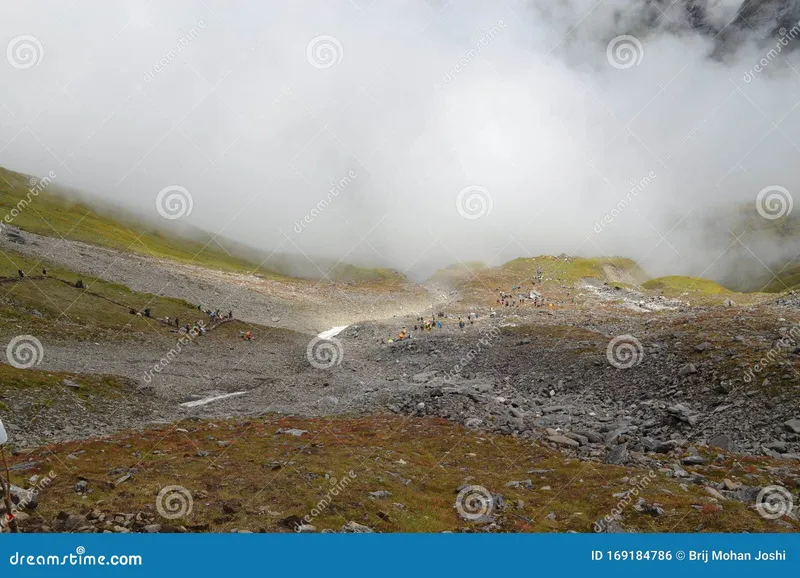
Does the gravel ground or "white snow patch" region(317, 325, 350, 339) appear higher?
"white snow patch" region(317, 325, 350, 339)

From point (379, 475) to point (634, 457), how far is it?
12.3 metres

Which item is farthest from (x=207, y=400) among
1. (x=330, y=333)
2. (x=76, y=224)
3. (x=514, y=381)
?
(x=76, y=224)

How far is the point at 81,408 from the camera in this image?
29.3m

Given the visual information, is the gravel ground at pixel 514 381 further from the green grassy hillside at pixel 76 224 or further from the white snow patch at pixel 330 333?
the green grassy hillside at pixel 76 224

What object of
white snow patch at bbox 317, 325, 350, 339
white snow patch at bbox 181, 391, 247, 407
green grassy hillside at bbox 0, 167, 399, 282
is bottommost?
white snow patch at bbox 181, 391, 247, 407

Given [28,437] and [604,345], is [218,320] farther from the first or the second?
[604,345]

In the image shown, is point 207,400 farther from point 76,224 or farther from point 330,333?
point 76,224

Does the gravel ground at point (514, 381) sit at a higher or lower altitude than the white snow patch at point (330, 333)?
lower

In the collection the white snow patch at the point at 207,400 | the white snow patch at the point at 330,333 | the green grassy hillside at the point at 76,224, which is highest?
the green grassy hillside at the point at 76,224

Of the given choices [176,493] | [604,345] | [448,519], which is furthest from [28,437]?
[604,345]

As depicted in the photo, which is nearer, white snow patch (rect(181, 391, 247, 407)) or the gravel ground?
the gravel ground

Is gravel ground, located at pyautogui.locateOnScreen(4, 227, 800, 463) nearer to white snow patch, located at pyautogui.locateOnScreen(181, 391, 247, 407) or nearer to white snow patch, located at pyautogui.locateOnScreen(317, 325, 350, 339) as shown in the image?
white snow patch, located at pyautogui.locateOnScreen(181, 391, 247, 407)

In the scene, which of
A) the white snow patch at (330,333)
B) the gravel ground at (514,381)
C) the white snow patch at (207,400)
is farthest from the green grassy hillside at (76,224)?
the white snow patch at (207,400)

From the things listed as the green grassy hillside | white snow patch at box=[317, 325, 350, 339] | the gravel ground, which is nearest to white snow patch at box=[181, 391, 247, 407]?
the gravel ground
